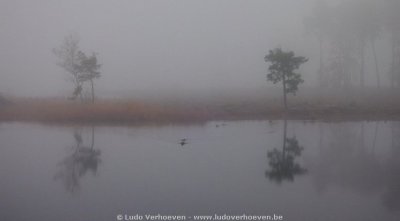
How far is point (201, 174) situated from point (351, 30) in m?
46.3

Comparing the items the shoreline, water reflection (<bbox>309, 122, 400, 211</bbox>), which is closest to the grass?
the shoreline

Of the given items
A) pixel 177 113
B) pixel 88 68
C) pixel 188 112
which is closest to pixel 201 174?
pixel 177 113

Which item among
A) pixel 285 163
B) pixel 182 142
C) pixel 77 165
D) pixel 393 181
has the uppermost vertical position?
pixel 182 142

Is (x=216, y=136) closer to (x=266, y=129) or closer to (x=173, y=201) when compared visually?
(x=266, y=129)

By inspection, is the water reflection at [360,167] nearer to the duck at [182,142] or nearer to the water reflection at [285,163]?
the water reflection at [285,163]

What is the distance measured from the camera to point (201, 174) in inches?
547

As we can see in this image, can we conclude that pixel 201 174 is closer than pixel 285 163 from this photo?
Yes

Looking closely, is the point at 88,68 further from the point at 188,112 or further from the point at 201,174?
the point at 201,174

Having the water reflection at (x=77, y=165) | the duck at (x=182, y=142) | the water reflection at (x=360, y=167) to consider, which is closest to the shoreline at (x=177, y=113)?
the duck at (x=182, y=142)

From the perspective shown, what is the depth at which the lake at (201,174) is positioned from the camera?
1071 centimetres

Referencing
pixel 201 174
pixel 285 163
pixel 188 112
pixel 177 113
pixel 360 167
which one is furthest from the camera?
pixel 188 112

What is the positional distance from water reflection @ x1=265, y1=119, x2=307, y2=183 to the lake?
0.10ft

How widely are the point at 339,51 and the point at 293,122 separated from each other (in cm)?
3186

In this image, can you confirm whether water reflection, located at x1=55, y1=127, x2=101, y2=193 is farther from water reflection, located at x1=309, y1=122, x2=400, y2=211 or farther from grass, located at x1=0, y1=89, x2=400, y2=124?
grass, located at x1=0, y1=89, x2=400, y2=124
